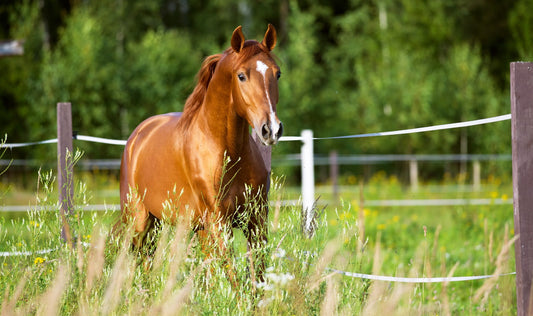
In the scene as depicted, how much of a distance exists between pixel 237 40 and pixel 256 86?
34 cm

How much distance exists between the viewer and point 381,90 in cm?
2109

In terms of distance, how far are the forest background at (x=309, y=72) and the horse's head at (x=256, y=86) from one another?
1370 cm

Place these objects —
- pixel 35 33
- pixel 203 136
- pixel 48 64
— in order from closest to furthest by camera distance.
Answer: pixel 203 136, pixel 48 64, pixel 35 33

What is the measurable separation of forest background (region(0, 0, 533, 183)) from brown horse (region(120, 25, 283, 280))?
43.3ft

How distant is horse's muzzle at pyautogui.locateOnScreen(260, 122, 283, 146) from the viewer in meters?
3.27

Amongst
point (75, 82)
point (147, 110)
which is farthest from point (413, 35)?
point (75, 82)

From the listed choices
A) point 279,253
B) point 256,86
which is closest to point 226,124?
point 256,86

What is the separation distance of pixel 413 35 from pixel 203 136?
20.5m

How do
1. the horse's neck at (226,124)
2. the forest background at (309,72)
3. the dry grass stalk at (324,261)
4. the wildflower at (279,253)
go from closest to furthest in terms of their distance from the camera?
the dry grass stalk at (324,261) < the wildflower at (279,253) < the horse's neck at (226,124) < the forest background at (309,72)

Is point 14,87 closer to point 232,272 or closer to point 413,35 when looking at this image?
point 413,35

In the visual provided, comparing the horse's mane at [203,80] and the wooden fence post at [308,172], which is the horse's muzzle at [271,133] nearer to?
the horse's mane at [203,80]

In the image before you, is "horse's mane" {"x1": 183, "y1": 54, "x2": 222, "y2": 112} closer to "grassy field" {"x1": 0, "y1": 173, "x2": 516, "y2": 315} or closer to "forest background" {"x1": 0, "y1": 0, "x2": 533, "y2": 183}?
"grassy field" {"x1": 0, "y1": 173, "x2": 516, "y2": 315}

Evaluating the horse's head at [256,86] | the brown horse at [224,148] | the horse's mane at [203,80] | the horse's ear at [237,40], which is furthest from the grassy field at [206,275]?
the horse's mane at [203,80]

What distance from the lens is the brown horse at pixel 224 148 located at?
345cm
